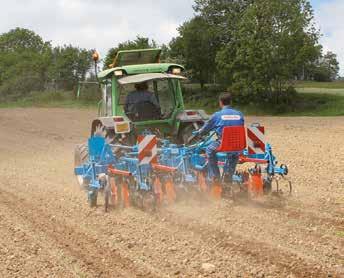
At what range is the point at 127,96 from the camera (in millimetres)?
8555

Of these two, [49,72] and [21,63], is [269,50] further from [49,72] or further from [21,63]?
[21,63]

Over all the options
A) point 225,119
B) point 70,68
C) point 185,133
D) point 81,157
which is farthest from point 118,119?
point 70,68

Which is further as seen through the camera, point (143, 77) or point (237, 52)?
point (237, 52)

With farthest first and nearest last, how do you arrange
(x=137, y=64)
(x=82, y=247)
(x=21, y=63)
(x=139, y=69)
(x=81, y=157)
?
(x=21, y=63) < (x=137, y=64) < (x=81, y=157) < (x=139, y=69) < (x=82, y=247)

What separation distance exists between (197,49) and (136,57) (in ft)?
92.8

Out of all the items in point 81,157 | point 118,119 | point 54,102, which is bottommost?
point 54,102

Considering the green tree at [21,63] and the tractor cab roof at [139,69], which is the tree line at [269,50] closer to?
the green tree at [21,63]

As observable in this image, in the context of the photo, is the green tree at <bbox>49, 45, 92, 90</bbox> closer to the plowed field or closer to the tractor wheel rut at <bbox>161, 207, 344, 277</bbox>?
the plowed field

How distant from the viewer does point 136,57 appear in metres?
9.23

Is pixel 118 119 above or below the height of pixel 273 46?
below

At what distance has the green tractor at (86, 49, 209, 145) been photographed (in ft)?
26.7

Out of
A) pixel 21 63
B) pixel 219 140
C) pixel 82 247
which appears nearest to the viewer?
pixel 82 247

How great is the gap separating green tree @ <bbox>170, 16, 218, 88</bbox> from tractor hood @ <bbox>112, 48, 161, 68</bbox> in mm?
27479

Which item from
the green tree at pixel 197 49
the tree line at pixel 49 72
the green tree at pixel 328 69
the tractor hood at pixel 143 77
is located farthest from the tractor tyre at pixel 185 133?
the green tree at pixel 328 69
